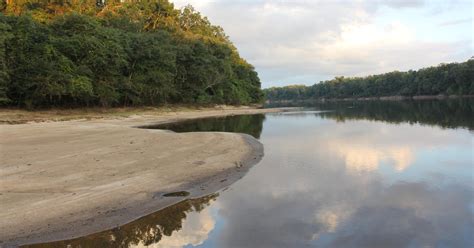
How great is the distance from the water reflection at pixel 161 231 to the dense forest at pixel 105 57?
108 feet

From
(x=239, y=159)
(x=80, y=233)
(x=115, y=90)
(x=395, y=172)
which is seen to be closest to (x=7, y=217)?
(x=80, y=233)

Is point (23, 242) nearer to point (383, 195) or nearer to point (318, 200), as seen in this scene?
point (318, 200)

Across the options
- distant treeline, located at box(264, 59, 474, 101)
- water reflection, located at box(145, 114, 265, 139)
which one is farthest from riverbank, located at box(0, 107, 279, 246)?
distant treeline, located at box(264, 59, 474, 101)

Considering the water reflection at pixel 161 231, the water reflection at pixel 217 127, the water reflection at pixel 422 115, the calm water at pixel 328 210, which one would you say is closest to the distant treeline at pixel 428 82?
the water reflection at pixel 422 115

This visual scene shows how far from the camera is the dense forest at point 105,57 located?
38.0m

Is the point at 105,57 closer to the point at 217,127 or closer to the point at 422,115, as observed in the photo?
the point at 217,127

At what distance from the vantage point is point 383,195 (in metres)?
11.8

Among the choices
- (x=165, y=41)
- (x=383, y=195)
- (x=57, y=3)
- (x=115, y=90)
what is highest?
(x=57, y=3)

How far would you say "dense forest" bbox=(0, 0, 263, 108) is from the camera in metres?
38.0

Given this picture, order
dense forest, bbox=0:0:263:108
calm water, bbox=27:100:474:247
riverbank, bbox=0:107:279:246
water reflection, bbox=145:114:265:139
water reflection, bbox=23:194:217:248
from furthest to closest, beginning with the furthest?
1. dense forest, bbox=0:0:263:108
2. water reflection, bbox=145:114:265:139
3. riverbank, bbox=0:107:279:246
4. calm water, bbox=27:100:474:247
5. water reflection, bbox=23:194:217:248

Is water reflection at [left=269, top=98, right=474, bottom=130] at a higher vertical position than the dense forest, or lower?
lower

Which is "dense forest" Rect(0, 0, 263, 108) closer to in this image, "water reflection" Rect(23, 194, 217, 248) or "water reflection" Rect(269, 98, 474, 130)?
"water reflection" Rect(269, 98, 474, 130)

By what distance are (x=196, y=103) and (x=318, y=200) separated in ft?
206

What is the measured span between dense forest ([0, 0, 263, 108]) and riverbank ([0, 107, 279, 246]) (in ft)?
62.1
